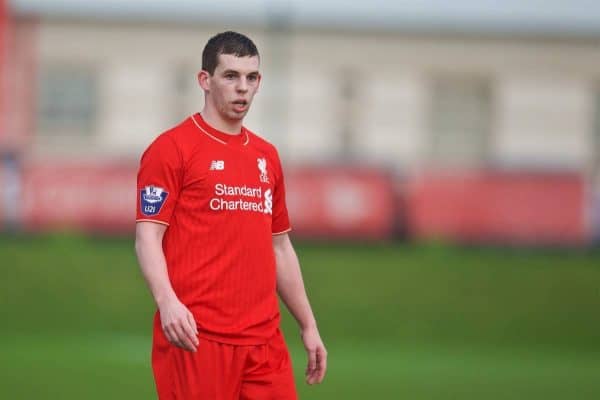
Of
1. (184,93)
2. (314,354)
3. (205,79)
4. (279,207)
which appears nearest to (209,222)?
(279,207)

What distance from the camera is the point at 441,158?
28.5 metres

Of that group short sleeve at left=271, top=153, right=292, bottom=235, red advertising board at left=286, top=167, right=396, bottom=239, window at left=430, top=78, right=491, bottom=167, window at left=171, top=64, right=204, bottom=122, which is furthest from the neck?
window at left=430, top=78, right=491, bottom=167

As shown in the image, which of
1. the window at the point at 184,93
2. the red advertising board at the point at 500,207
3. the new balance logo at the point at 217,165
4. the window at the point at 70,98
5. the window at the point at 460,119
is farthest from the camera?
the window at the point at 460,119

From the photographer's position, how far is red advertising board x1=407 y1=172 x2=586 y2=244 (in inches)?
658

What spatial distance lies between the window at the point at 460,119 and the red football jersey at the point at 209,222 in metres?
23.6

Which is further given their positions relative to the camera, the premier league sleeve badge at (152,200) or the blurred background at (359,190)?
the blurred background at (359,190)

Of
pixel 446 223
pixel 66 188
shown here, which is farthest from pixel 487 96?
pixel 66 188

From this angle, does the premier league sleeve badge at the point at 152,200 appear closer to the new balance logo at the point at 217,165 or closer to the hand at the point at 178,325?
the new balance logo at the point at 217,165

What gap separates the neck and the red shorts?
855 millimetres

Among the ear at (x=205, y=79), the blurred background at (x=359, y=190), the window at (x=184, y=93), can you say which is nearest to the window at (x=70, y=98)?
the blurred background at (x=359, y=190)

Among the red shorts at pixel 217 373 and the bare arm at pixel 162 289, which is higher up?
the bare arm at pixel 162 289

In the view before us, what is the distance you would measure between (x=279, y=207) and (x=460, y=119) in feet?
78.2

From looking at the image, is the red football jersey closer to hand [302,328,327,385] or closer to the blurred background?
hand [302,328,327,385]

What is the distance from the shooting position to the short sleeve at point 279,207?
540 cm
